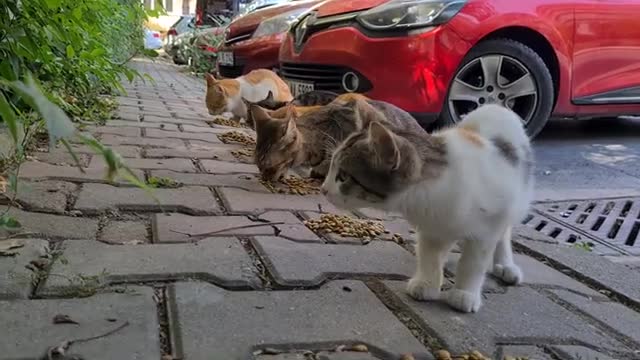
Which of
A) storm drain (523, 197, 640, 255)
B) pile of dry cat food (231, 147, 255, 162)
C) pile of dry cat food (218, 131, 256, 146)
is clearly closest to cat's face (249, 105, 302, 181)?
pile of dry cat food (231, 147, 255, 162)

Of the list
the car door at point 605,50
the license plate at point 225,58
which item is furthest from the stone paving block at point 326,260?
the license plate at point 225,58

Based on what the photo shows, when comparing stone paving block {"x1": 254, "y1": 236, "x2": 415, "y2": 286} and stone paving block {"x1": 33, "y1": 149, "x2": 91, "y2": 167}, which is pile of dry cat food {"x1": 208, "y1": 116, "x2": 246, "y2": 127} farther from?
stone paving block {"x1": 254, "y1": 236, "x2": 415, "y2": 286}

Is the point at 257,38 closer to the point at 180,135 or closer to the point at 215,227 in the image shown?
the point at 180,135

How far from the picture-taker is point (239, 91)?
5.75 meters

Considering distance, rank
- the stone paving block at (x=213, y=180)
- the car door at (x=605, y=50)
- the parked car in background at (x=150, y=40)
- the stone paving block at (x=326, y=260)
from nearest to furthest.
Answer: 1. the stone paving block at (x=326, y=260)
2. the stone paving block at (x=213, y=180)
3. the car door at (x=605, y=50)
4. the parked car in background at (x=150, y=40)

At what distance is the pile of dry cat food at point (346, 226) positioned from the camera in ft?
7.94

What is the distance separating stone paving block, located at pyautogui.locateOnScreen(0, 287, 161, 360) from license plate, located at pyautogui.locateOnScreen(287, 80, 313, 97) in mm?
3531

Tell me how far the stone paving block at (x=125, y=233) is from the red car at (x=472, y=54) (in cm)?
256

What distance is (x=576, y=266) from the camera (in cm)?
233

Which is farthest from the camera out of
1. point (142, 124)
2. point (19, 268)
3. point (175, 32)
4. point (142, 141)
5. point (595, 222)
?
point (175, 32)

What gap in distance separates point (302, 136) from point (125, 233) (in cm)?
158

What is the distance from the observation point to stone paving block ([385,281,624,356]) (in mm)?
1629

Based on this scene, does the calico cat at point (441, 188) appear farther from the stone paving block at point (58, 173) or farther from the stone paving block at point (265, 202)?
the stone paving block at point (58, 173)

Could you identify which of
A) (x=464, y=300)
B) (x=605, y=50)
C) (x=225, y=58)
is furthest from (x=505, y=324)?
(x=225, y=58)
